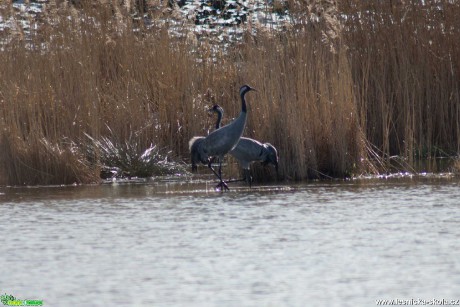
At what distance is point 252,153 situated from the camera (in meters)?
9.40

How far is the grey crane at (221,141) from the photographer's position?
377 inches

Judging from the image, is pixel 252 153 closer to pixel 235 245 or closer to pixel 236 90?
pixel 236 90

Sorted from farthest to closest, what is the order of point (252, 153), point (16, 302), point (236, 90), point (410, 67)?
point (236, 90) → point (410, 67) → point (252, 153) → point (16, 302)

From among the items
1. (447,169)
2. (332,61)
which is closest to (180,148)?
(332,61)

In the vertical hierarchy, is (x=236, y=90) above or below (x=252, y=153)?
above

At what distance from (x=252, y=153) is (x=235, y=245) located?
2.93 meters

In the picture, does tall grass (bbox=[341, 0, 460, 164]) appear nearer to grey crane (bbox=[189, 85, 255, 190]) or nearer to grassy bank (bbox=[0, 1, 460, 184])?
grassy bank (bbox=[0, 1, 460, 184])

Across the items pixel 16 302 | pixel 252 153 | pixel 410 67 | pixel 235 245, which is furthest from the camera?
pixel 410 67

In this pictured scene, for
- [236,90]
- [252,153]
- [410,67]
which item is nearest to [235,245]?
[252,153]

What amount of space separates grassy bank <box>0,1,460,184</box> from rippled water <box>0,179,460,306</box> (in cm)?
64

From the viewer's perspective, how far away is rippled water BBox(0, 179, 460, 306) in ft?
17.5

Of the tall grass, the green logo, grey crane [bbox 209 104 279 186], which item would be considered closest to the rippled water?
the green logo

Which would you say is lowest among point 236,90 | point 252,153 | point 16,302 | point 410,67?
point 16,302

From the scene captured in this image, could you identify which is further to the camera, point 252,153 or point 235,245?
point 252,153
